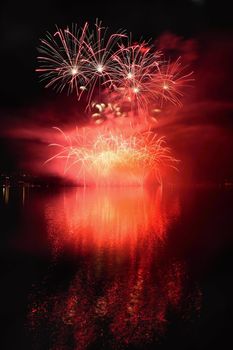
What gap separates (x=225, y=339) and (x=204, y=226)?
22160 mm

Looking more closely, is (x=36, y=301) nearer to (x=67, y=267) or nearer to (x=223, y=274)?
(x=67, y=267)

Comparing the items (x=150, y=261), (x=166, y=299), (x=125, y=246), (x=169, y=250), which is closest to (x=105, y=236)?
(x=125, y=246)

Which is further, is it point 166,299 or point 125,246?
point 125,246

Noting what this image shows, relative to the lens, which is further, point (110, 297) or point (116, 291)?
point (116, 291)

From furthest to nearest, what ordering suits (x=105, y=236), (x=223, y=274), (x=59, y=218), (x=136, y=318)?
(x=59, y=218) < (x=105, y=236) < (x=223, y=274) < (x=136, y=318)

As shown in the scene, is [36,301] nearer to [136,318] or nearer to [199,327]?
[136,318]

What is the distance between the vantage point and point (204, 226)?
3138 cm

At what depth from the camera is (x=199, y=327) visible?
10.1 m

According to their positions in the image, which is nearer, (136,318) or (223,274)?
(136,318)

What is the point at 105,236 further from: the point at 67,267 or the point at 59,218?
the point at 59,218

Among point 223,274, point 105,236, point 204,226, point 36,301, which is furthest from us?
point 204,226

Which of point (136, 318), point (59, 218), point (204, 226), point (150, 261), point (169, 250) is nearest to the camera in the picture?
point (136, 318)

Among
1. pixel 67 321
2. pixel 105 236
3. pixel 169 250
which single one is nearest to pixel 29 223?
pixel 105 236

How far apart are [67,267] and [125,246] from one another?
5545 millimetres
